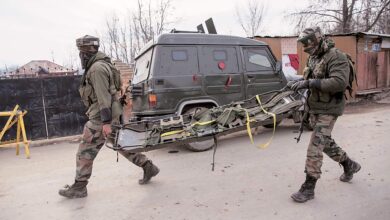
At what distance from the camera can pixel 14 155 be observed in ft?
22.3

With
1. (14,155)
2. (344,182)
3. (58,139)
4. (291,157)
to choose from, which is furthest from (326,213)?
(58,139)

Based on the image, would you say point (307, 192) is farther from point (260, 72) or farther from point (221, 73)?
point (260, 72)

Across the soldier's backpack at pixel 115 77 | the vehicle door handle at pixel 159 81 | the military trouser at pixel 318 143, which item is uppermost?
the soldier's backpack at pixel 115 77

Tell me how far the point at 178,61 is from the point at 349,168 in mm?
3298

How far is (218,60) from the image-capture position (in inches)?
247

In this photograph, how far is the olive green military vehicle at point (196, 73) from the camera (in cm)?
567

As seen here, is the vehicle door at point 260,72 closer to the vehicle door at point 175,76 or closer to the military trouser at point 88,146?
the vehicle door at point 175,76

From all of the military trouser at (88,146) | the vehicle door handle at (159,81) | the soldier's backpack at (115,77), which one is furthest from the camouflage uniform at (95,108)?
the vehicle door handle at (159,81)

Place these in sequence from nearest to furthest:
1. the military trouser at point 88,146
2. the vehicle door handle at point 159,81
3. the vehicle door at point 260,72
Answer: the military trouser at point 88,146 → the vehicle door handle at point 159,81 → the vehicle door at point 260,72

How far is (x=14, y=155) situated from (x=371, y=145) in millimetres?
6819

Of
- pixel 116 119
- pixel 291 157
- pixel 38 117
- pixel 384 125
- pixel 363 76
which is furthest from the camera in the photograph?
pixel 363 76

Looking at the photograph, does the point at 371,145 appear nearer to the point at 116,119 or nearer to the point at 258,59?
the point at 258,59

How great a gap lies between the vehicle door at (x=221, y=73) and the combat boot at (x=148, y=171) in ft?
7.49

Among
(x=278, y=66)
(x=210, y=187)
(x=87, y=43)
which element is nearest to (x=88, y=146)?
(x=87, y=43)
